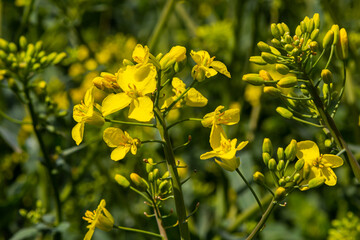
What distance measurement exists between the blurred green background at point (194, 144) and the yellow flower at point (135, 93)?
81 centimetres

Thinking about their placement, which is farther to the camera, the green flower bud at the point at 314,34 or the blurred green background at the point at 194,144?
the blurred green background at the point at 194,144

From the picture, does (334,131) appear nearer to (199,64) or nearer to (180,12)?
(199,64)

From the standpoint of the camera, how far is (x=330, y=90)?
4.39ft

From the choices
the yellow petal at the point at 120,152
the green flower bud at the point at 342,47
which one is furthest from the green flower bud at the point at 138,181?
the green flower bud at the point at 342,47

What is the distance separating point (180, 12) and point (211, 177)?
45.6 inches

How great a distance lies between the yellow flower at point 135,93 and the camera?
1.15 meters

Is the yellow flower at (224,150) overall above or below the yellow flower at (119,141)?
below

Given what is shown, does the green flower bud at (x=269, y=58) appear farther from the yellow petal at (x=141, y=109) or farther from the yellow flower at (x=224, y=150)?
the yellow petal at (x=141, y=109)

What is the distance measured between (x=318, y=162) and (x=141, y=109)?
49 centimetres

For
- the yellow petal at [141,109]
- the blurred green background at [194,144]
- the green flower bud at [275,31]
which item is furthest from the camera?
the blurred green background at [194,144]

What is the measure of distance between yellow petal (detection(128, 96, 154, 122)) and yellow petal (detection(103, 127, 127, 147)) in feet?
0.35

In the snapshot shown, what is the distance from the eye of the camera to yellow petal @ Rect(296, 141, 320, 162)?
4.10 feet

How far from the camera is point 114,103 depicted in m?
1.22

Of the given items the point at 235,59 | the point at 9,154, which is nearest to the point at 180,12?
the point at 235,59
